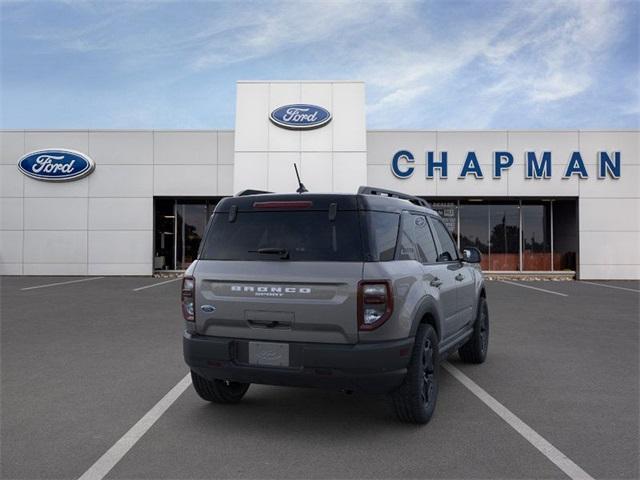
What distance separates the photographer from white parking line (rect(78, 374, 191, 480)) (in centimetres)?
336

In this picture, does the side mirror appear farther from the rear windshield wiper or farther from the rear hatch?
the rear windshield wiper

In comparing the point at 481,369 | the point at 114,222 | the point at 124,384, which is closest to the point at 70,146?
the point at 114,222

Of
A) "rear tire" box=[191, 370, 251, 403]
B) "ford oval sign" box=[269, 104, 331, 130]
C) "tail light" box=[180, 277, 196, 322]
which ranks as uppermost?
"ford oval sign" box=[269, 104, 331, 130]

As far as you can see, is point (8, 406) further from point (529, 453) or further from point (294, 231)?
point (529, 453)

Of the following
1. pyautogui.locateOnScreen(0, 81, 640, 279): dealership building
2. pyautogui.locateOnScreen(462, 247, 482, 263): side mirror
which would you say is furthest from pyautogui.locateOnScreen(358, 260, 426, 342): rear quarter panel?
pyautogui.locateOnScreen(0, 81, 640, 279): dealership building

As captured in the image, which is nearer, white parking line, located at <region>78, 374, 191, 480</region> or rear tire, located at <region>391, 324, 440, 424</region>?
white parking line, located at <region>78, 374, 191, 480</region>

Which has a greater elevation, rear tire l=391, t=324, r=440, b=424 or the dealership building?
the dealership building

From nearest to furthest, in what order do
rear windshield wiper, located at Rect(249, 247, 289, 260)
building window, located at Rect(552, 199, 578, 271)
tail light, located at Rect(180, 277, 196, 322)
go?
rear windshield wiper, located at Rect(249, 247, 289, 260) < tail light, located at Rect(180, 277, 196, 322) < building window, located at Rect(552, 199, 578, 271)

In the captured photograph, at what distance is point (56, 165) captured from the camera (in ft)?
66.7

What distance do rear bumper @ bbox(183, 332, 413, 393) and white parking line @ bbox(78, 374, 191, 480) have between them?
2.74ft

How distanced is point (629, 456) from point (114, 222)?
1971 cm

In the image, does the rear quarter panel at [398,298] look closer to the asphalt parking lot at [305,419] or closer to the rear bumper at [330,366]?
the rear bumper at [330,366]

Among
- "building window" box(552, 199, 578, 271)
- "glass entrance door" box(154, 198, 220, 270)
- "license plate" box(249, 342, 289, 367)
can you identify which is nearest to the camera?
"license plate" box(249, 342, 289, 367)

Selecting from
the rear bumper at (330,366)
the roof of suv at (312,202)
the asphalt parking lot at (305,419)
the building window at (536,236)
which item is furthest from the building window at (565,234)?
the rear bumper at (330,366)
